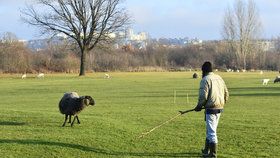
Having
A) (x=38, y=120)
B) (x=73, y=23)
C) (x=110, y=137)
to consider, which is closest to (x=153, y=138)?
(x=110, y=137)

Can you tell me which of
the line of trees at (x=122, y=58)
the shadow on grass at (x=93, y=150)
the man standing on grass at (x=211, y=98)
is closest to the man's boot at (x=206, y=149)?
the man standing on grass at (x=211, y=98)

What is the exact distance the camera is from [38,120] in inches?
814

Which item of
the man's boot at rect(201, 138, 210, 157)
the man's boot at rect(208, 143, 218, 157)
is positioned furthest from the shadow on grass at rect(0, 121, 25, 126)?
the man's boot at rect(208, 143, 218, 157)

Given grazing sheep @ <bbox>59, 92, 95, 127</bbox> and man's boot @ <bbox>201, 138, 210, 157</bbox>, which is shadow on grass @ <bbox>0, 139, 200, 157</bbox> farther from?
grazing sheep @ <bbox>59, 92, 95, 127</bbox>

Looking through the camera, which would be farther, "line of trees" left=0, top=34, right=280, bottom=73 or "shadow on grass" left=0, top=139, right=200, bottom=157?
"line of trees" left=0, top=34, right=280, bottom=73

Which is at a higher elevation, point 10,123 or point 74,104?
point 74,104

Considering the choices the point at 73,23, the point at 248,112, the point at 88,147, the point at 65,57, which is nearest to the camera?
the point at 88,147

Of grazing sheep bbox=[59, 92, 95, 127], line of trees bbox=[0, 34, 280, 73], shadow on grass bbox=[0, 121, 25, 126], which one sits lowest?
shadow on grass bbox=[0, 121, 25, 126]

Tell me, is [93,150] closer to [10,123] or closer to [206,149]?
[206,149]

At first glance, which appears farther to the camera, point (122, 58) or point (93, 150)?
point (122, 58)

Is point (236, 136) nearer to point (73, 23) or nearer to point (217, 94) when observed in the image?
point (217, 94)

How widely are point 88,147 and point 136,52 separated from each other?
4530 inches

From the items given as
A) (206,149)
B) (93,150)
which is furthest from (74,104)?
(206,149)

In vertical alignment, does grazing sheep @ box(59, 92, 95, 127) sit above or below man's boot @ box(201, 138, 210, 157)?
above
